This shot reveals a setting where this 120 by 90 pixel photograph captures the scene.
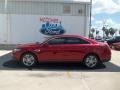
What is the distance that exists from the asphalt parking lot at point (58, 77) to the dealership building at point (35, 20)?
13.4 metres

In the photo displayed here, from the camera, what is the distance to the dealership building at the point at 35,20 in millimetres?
30766

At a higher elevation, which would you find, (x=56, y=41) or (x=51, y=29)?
(x=51, y=29)

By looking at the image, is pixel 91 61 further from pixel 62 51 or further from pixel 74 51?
pixel 62 51

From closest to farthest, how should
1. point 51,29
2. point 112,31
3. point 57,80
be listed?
point 57,80 < point 51,29 < point 112,31

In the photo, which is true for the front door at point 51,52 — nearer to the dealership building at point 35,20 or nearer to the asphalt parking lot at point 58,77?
the asphalt parking lot at point 58,77

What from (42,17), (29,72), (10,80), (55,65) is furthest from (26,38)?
(10,80)

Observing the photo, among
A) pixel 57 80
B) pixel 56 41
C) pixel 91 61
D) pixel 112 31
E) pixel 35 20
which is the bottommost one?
pixel 57 80

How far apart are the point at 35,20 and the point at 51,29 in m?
1.59

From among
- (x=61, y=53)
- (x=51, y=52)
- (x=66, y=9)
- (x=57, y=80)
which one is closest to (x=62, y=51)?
(x=61, y=53)

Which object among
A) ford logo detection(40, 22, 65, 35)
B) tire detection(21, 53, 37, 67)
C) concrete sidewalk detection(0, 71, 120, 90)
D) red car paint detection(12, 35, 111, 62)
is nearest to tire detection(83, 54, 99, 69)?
red car paint detection(12, 35, 111, 62)

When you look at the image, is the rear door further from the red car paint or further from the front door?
the front door

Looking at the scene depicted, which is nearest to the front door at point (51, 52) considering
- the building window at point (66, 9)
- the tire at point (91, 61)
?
the tire at point (91, 61)

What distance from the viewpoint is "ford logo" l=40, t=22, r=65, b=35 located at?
30703 millimetres

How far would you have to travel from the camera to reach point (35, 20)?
30.8 m
